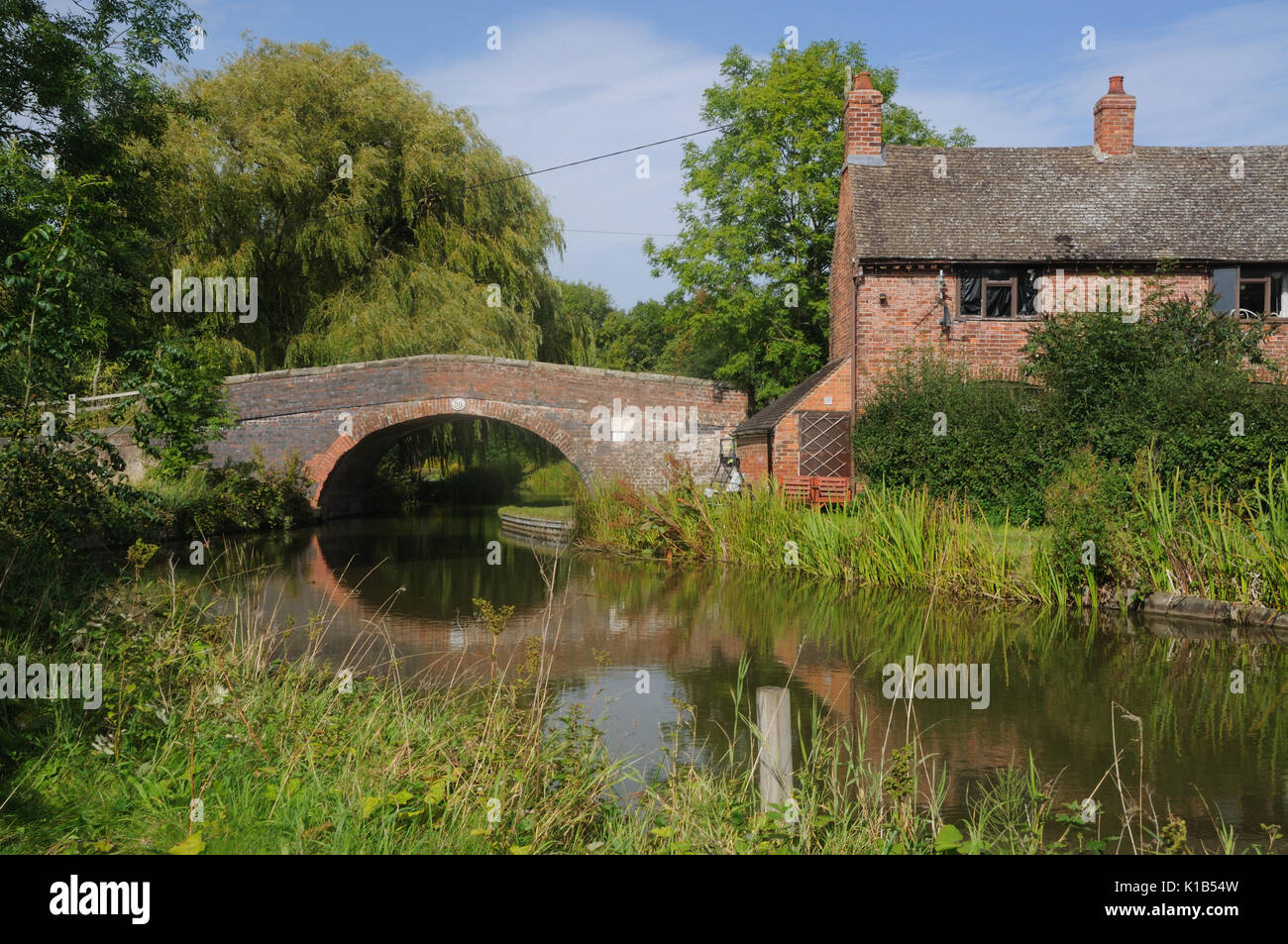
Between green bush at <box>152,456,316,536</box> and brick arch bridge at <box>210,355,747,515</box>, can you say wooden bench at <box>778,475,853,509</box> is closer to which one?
brick arch bridge at <box>210,355,747,515</box>

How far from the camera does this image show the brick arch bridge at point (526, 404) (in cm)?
2105

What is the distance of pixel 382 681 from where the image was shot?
696cm

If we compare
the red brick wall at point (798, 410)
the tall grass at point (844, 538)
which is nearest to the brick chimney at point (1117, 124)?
the red brick wall at point (798, 410)

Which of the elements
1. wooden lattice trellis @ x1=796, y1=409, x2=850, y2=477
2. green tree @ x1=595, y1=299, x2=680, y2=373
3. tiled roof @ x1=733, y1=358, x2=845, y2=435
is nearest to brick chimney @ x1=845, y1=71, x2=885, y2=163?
tiled roof @ x1=733, y1=358, x2=845, y2=435

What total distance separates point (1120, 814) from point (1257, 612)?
5.34m

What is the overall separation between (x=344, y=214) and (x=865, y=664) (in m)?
17.1

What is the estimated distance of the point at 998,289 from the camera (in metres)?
18.2

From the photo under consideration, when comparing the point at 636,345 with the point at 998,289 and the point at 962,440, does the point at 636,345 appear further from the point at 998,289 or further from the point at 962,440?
the point at 962,440

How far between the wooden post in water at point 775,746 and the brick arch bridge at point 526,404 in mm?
16822

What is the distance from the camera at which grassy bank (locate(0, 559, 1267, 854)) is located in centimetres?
374

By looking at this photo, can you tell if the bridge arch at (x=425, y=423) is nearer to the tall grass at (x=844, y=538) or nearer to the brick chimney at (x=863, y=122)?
the tall grass at (x=844, y=538)

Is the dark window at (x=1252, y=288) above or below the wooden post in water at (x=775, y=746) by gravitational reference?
above

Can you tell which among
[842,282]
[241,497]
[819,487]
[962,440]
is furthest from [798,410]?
[241,497]
